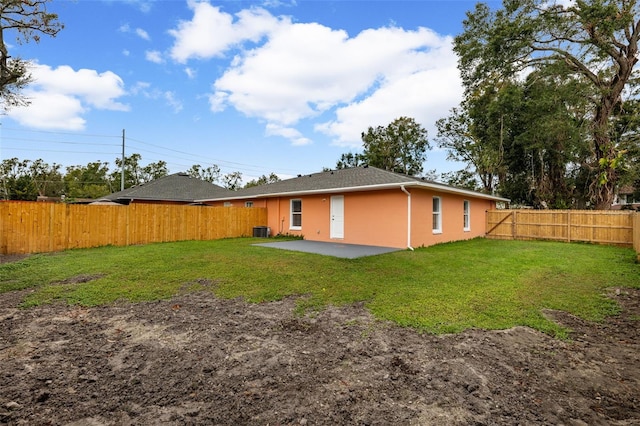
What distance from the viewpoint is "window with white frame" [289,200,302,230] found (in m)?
15.0

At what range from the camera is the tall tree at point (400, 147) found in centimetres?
3269

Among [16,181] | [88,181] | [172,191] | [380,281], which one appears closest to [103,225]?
[380,281]

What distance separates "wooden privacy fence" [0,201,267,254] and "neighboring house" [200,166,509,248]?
8.87 feet

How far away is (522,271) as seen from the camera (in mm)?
7250

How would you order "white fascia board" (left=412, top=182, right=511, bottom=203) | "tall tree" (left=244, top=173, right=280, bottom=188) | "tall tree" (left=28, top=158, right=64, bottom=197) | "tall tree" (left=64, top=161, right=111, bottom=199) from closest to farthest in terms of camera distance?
"white fascia board" (left=412, top=182, right=511, bottom=203) → "tall tree" (left=64, top=161, right=111, bottom=199) → "tall tree" (left=28, top=158, right=64, bottom=197) → "tall tree" (left=244, top=173, right=280, bottom=188)

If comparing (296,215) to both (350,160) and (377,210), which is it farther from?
(350,160)

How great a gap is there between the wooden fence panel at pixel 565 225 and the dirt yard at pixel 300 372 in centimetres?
1215

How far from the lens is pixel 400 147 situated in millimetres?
32969

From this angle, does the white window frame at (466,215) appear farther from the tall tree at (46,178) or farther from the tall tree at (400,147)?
the tall tree at (46,178)

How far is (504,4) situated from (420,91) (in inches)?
259

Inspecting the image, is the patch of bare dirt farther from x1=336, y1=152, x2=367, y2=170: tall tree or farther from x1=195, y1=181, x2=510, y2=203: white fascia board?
x1=336, y1=152, x2=367, y2=170: tall tree

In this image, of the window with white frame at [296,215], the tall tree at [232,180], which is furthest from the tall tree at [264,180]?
the window with white frame at [296,215]

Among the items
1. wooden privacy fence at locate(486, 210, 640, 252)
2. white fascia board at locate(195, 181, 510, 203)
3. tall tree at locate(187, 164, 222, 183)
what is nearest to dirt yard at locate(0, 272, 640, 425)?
white fascia board at locate(195, 181, 510, 203)

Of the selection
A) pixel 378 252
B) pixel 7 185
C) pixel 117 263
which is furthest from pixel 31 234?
pixel 7 185
